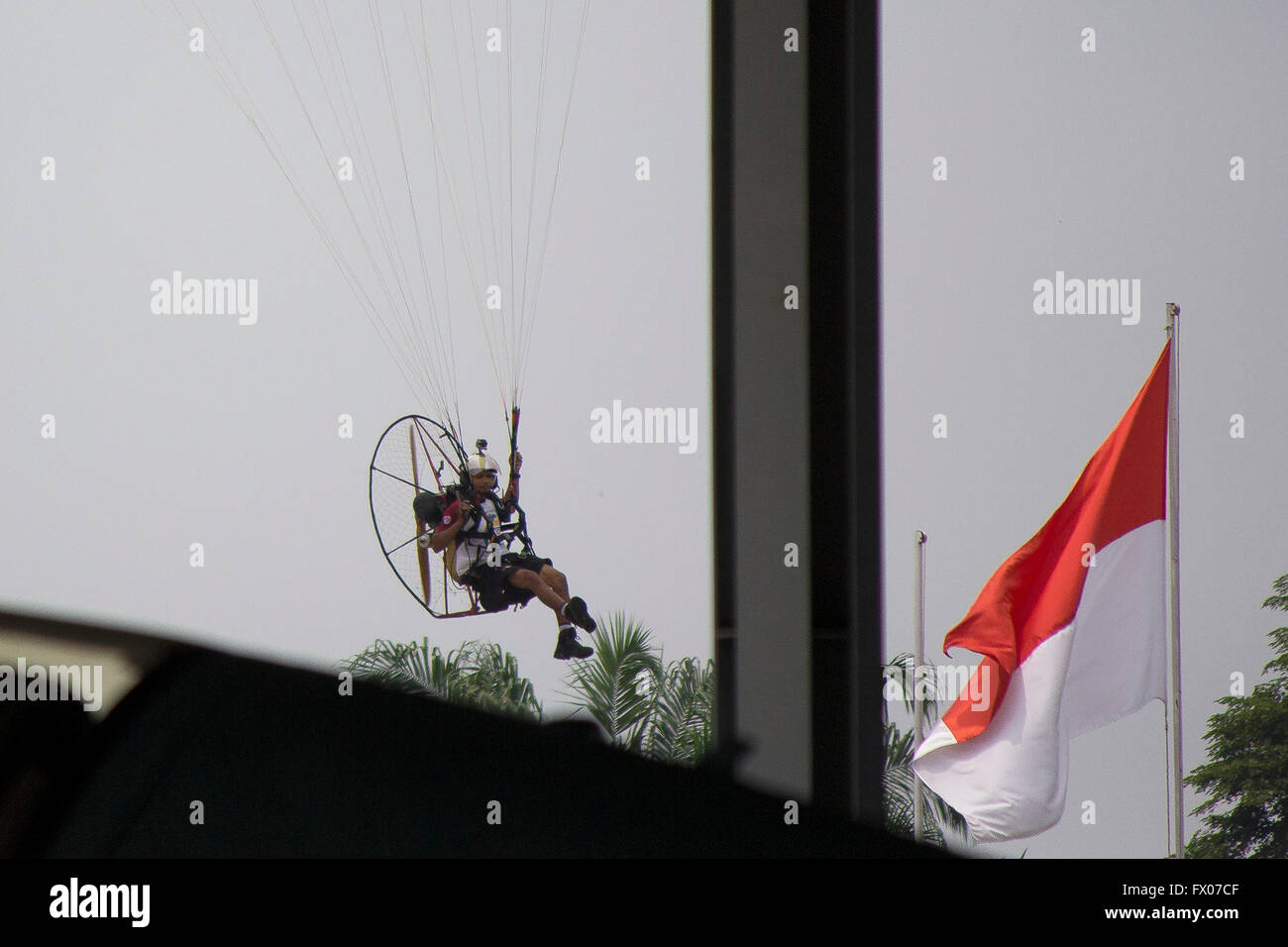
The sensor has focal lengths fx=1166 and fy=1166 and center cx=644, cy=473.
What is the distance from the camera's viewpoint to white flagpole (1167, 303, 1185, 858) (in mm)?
3773

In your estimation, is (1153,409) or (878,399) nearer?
(878,399)

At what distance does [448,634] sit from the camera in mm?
5160

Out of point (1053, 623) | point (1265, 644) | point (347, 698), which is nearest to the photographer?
point (347, 698)

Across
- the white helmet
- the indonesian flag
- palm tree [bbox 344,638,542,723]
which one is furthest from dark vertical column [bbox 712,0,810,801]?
palm tree [bbox 344,638,542,723]

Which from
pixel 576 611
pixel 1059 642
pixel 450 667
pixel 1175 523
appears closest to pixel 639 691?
pixel 450 667

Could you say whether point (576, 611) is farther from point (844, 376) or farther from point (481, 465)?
point (844, 376)

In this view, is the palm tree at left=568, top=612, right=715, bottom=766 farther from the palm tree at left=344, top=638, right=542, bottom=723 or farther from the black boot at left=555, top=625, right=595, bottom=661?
the black boot at left=555, top=625, right=595, bottom=661

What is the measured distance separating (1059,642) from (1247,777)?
5.23 m

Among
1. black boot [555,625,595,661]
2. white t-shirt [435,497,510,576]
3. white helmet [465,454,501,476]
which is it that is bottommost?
black boot [555,625,595,661]

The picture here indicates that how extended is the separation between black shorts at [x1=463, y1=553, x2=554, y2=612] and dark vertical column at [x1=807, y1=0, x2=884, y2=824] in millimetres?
2358

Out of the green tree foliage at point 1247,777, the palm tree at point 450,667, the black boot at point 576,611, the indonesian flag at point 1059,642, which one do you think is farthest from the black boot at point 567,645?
the green tree foliage at point 1247,777

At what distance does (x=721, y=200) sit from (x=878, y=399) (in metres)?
0.34
